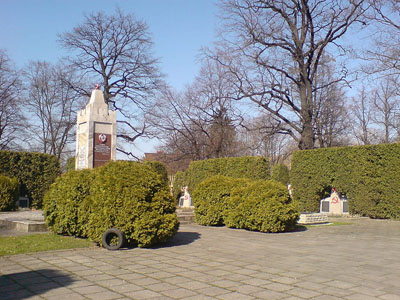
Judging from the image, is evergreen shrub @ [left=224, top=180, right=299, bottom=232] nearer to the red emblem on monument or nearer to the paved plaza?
the paved plaza

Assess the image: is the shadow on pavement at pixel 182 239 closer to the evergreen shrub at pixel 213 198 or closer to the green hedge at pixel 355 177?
the evergreen shrub at pixel 213 198

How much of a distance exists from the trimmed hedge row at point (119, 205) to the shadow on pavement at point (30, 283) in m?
2.41

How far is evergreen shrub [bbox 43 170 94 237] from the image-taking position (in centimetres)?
921

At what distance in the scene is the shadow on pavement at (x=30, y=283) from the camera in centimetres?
483

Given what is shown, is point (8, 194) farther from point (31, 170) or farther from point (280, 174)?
point (280, 174)

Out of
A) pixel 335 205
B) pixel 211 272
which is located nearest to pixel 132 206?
pixel 211 272

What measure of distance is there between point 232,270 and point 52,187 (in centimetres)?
591

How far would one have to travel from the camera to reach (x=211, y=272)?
6250 millimetres

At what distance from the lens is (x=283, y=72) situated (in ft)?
89.8

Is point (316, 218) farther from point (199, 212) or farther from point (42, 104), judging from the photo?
point (42, 104)

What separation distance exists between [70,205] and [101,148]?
5895mm

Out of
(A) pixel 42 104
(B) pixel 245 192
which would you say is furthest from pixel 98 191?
(A) pixel 42 104

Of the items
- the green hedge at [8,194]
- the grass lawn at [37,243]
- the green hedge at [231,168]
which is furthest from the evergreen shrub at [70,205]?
the green hedge at [231,168]

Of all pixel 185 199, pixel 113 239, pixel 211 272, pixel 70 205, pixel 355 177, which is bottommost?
pixel 211 272
